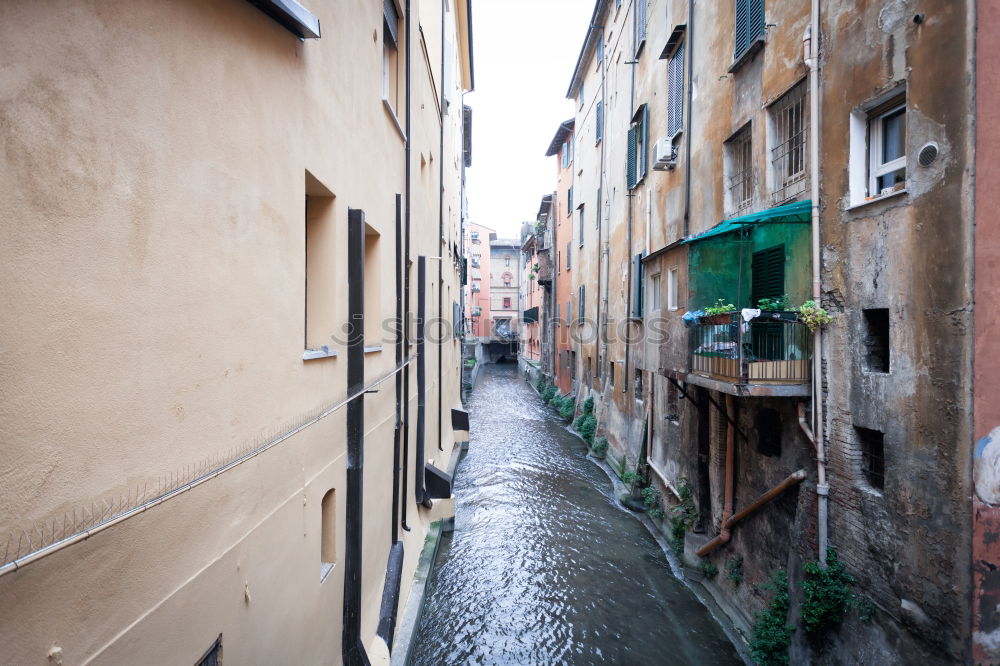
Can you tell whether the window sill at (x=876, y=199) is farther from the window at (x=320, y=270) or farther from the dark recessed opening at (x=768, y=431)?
the window at (x=320, y=270)

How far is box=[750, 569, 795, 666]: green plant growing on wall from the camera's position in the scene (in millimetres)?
6312

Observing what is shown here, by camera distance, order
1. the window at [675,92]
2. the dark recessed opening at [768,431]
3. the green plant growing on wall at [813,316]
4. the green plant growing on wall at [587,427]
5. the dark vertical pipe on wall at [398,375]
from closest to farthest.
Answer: the green plant growing on wall at [813,316], the dark recessed opening at [768,431], the dark vertical pipe on wall at [398,375], the window at [675,92], the green plant growing on wall at [587,427]

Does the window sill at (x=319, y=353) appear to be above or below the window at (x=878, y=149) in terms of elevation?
below

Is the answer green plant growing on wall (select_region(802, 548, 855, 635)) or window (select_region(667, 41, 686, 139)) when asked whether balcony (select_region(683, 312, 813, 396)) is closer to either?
green plant growing on wall (select_region(802, 548, 855, 635))

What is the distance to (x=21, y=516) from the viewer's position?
166cm

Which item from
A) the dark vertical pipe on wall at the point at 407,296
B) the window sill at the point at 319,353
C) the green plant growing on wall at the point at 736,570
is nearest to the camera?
the window sill at the point at 319,353

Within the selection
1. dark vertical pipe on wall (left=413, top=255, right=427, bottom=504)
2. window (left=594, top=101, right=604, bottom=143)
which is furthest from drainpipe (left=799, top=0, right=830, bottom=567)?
window (left=594, top=101, right=604, bottom=143)

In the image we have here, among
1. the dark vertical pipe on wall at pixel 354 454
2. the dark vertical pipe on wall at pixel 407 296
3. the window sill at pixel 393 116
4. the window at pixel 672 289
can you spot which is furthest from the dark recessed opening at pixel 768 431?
the window sill at pixel 393 116

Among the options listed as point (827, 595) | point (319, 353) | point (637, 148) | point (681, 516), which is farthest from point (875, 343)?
point (637, 148)

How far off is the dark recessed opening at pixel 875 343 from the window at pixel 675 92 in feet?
21.2

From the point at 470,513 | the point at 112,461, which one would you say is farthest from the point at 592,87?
the point at 112,461

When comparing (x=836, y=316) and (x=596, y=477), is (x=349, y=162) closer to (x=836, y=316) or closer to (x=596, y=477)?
(x=836, y=316)

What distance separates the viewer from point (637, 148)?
13.9m

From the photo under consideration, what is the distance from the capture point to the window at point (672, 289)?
9964 millimetres
